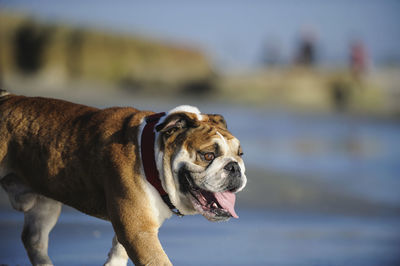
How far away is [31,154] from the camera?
4938mm

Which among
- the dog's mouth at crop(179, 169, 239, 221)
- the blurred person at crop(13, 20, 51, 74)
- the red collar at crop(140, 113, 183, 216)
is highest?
the red collar at crop(140, 113, 183, 216)

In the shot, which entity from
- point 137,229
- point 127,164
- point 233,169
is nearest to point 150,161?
point 127,164

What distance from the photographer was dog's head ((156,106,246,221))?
440 centimetres

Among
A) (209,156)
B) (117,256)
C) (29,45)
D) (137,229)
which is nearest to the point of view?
(137,229)

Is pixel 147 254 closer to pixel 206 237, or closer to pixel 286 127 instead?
pixel 206 237

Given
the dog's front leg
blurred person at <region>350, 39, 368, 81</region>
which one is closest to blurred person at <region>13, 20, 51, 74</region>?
blurred person at <region>350, 39, 368, 81</region>

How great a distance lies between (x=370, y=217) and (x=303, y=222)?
110 cm

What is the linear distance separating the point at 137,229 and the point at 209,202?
56cm

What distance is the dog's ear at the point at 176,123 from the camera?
4.41 m

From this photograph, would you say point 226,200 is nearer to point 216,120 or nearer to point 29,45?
point 216,120

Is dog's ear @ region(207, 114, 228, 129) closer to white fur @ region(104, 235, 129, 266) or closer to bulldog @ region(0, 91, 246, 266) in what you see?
bulldog @ region(0, 91, 246, 266)

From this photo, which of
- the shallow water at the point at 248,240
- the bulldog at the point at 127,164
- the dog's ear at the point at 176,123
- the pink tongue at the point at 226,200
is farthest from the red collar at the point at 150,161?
the shallow water at the point at 248,240

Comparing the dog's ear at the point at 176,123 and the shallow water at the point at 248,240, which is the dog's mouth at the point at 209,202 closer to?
the dog's ear at the point at 176,123

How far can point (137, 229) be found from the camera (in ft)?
14.2
